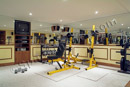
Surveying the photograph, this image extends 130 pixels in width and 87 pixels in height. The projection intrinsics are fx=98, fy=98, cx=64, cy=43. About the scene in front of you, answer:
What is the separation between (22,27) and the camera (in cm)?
608

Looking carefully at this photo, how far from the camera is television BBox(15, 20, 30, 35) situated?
19.3 feet

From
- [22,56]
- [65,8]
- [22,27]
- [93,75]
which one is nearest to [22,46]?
[22,56]

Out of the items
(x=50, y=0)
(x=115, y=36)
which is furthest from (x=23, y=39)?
(x=115, y=36)

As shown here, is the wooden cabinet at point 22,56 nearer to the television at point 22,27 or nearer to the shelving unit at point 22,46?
the shelving unit at point 22,46

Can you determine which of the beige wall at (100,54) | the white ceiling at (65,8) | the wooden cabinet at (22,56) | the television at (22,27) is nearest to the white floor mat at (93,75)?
the beige wall at (100,54)

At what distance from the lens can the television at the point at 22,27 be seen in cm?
588

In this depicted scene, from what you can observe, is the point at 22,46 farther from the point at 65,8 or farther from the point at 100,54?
the point at 100,54

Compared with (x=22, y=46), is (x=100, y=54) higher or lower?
lower

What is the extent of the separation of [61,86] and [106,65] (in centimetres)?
343

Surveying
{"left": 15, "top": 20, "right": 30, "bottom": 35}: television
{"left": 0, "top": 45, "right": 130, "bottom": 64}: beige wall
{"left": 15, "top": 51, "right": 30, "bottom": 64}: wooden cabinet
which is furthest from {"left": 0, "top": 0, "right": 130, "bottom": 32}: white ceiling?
{"left": 15, "top": 51, "right": 30, "bottom": 64}: wooden cabinet

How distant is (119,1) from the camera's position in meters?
3.49

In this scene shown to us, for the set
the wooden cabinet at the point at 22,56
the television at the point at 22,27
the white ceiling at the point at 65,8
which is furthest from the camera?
the television at the point at 22,27

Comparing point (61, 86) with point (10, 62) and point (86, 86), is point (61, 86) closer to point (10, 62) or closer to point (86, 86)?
point (86, 86)

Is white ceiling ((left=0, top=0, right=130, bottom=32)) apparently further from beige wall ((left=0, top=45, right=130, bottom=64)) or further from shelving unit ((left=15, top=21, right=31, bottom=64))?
beige wall ((left=0, top=45, right=130, bottom=64))
